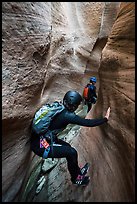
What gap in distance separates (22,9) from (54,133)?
2103mm

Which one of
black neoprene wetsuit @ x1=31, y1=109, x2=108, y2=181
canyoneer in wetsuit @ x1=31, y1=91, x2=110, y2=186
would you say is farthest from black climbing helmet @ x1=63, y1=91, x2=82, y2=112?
black neoprene wetsuit @ x1=31, y1=109, x2=108, y2=181

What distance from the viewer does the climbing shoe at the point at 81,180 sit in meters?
4.21

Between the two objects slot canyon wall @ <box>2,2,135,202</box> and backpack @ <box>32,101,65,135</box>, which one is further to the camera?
backpack @ <box>32,101,65,135</box>

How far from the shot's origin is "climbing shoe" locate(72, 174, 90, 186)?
4215mm

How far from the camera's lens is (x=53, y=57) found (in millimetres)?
5730

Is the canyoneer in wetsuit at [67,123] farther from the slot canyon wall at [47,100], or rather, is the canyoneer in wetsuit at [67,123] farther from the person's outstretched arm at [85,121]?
the slot canyon wall at [47,100]

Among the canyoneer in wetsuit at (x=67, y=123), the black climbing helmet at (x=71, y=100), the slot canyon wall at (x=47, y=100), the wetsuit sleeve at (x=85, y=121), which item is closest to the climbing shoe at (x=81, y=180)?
the canyoneer in wetsuit at (x=67, y=123)

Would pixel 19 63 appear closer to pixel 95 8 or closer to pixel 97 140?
pixel 97 140

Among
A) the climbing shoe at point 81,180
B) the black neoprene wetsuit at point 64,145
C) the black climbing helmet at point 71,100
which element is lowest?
the climbing shoe at point 81,180

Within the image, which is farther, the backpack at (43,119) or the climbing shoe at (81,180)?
the climbing shoe at (81,180)

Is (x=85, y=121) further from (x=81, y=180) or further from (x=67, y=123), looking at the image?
(x=81, y=180)

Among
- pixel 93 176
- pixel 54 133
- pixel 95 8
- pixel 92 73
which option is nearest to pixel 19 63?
pixel 54 133

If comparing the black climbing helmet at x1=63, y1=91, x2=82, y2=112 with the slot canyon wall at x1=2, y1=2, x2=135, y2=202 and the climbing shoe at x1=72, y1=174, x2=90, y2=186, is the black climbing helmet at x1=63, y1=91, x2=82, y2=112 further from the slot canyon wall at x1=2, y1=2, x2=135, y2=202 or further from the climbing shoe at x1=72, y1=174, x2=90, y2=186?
the climbing shoe at x1=72, y1=174, x2=90, y2=186

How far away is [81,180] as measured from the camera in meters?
4.27
